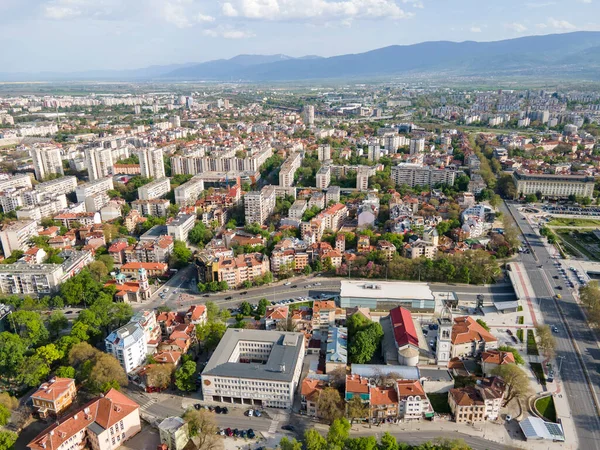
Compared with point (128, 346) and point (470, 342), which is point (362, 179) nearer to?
point (470, 342)

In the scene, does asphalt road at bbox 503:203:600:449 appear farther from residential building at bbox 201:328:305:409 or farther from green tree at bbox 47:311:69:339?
green tree at bbox 47:311:69:339

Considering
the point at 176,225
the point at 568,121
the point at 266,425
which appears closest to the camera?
the point at 266,425

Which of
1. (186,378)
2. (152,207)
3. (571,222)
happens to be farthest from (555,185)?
(186,378)

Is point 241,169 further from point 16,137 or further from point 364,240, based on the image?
point 16,137

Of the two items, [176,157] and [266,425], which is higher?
[176,157]

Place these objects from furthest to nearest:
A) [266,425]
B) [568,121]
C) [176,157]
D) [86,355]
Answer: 1. [568,121]
2. [176,157]
3. [86,355]
4. [266,425]

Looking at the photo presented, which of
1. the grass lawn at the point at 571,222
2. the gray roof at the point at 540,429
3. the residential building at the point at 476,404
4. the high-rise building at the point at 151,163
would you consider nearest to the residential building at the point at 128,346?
the residential building at the point at 476,404

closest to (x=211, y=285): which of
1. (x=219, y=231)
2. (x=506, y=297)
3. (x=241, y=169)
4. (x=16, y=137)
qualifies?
(x=219, y=231)
